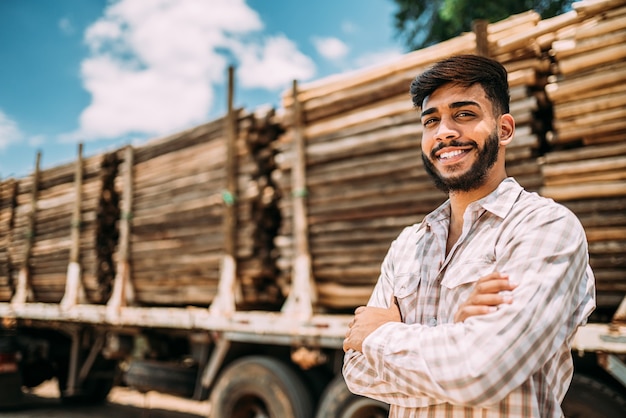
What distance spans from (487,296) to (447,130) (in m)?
0.55

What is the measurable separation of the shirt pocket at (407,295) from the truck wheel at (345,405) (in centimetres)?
230

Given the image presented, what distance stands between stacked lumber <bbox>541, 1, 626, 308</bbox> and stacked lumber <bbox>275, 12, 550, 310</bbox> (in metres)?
0.17

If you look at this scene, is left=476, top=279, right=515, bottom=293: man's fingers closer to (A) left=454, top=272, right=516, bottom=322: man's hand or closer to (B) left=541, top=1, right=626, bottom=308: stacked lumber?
(A) left=454, top=272, right=516, bottom=322: man's hand

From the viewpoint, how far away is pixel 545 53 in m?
3.66

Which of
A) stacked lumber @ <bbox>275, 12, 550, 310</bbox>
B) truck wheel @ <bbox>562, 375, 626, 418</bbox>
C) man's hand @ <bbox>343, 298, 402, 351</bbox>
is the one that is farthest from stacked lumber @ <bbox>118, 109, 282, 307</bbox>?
man's hand @ <bbox>343, 298, 402, 351</bbox>

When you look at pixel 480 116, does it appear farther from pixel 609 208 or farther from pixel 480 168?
pixel 609 208

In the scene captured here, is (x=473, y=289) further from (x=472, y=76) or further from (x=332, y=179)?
(x=332, y=179)

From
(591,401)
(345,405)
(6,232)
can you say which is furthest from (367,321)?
(6,232)

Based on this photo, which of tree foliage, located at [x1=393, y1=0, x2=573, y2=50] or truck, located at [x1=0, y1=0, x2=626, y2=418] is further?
tree foliage, located at [x1=393, y1=0, x2=573, y2=50]

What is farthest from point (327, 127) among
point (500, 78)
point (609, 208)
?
point (500, 78)

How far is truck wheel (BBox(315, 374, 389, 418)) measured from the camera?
3.93m

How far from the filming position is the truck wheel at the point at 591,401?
3.03 metres

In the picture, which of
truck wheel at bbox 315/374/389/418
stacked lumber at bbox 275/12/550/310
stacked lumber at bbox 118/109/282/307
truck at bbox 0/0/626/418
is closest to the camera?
truck at bbox 0/0/626/418

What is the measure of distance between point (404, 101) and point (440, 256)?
2.62m
